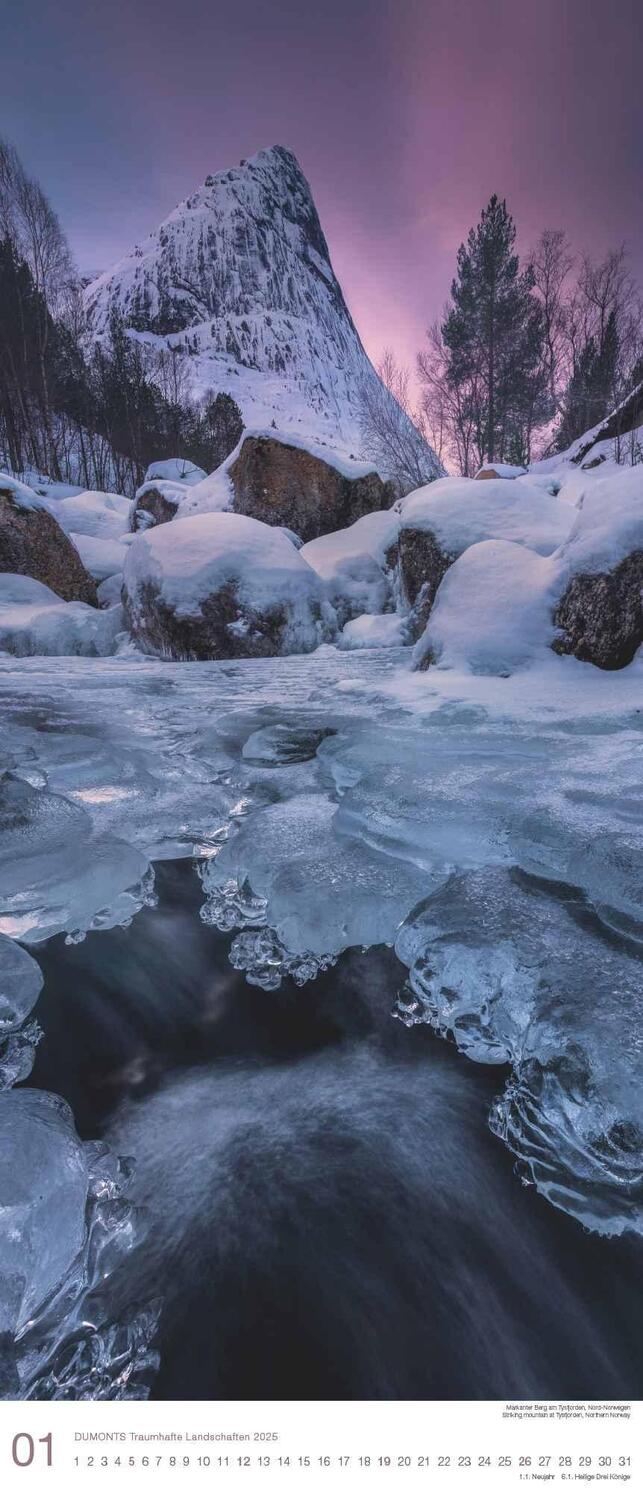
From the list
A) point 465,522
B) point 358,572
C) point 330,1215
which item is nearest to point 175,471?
point 358,572

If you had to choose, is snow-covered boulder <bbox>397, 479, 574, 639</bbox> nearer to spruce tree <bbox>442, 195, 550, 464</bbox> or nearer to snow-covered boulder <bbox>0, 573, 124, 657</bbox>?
snow-covered boulder <bbox>0, 573, 124, 657</bbox>

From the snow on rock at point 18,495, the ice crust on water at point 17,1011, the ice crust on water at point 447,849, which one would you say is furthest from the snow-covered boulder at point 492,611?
the snow on rock at point 18,495

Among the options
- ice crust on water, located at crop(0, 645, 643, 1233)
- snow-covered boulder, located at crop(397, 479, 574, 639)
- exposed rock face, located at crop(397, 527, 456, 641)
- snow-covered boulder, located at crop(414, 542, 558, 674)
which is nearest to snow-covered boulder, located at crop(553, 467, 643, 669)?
snow-covered boulder, located at crop(414, 542, 558, 674)

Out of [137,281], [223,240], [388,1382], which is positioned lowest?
[388,1382]

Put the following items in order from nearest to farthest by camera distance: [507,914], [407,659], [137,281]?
[507,914]
[407,659]
[137,281]

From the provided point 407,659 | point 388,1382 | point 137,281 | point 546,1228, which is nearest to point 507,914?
point 546,1228

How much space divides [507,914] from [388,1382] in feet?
2.67

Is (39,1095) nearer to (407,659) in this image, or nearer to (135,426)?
(407,659)

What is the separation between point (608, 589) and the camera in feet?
12.4

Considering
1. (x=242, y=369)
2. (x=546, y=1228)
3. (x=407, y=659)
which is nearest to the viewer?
(x=546, y=1228)

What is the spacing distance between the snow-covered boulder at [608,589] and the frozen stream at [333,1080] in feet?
6.22

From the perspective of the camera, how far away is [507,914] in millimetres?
1332

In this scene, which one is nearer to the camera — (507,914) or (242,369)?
(507,914)
